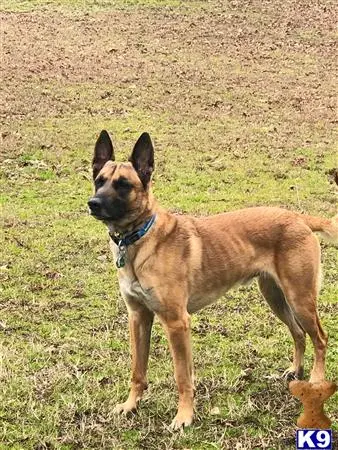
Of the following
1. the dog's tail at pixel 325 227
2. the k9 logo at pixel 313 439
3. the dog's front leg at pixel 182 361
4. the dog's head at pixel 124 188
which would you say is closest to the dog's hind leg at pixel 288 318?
the dog's tail at pixel 325 227

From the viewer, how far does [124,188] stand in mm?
4758

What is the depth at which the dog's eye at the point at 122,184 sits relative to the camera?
4754 mm

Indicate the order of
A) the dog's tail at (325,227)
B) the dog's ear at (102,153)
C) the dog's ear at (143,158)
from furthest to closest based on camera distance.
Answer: the dog's tail at (325,227) < the dog's ear at (102,153) < the dog's ear at (143,158)

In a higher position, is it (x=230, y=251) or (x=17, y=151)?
(x=230, y=251)

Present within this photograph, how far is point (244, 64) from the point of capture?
790 inches

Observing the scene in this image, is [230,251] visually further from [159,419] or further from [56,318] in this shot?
[56,318]

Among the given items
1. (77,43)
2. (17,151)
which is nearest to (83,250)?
(17,151)

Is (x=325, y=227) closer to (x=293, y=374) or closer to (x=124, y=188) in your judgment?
(x=293, y=374)

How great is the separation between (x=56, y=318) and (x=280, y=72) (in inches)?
571

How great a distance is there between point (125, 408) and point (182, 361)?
0.59 metres

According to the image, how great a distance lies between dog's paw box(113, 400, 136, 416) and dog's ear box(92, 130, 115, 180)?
5.53 ft

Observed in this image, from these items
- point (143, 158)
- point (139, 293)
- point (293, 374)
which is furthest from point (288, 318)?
point (143, 158)

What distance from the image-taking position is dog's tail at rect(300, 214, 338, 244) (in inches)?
214

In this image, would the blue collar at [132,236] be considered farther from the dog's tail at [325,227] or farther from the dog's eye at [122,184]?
the dog's tail at [325,227]
